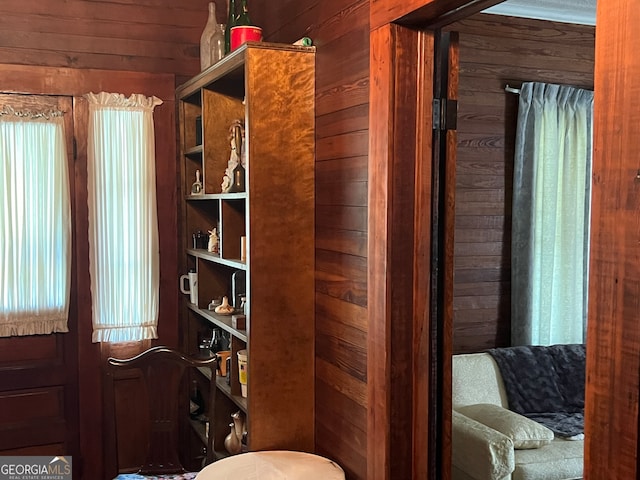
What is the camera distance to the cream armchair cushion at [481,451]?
2.77 m

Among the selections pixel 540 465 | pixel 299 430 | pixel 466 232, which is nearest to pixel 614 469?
pixel 299 430

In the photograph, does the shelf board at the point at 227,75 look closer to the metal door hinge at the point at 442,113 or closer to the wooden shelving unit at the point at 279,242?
the wooden shelving unit at the point at 279,242

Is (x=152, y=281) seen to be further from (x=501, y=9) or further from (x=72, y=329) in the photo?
(x=501, y=9)

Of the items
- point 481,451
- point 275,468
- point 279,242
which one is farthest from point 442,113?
point 481,451

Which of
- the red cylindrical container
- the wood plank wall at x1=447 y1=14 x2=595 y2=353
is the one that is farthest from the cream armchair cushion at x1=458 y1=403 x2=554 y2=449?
the red cylindrical container

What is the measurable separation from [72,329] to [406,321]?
1918 mm

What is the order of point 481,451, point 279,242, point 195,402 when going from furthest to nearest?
point 195,402
point 481,451
point 279,242

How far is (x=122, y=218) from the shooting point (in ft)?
10.5

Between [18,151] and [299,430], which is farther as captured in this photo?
[18,151]

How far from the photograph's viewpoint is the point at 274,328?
2328 mm

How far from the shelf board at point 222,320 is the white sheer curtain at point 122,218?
272 mm

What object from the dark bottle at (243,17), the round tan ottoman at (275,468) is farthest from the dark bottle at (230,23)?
the round tan ottoman at (275,468)

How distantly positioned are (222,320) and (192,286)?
575 mm

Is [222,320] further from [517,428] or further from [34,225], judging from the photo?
[517,428]
